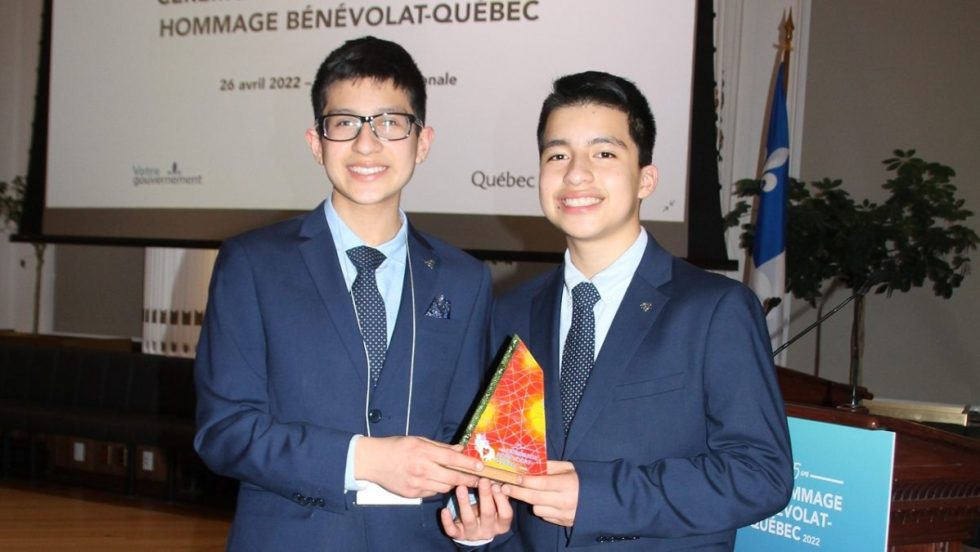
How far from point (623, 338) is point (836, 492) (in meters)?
0.61

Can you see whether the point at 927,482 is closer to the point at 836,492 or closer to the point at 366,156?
the point at 836,492

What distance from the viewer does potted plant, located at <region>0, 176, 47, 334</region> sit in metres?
7.48

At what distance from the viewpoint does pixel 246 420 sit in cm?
158

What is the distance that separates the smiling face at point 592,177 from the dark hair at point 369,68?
1.00 feet

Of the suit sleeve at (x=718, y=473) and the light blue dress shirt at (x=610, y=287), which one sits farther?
the light blue dress shirt at (x=610, y=287)

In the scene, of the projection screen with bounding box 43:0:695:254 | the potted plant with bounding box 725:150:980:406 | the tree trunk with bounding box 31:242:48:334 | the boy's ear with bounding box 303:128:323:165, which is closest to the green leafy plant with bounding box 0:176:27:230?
the tree trunk with bounding box 31:242:48:334

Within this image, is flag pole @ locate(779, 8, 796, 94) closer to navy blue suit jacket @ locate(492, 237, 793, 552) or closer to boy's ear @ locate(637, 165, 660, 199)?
boy's ear @ locate(637, 165, 660, 199)

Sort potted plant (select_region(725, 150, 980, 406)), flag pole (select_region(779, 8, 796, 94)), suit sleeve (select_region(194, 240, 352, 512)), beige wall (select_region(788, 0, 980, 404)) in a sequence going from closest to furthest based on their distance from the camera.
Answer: suit sleeve (select_region(194, 240, 352, 512)) < potted plant (select_region(725, 150, 980, 406)) < flag pole (select_region(779, 8, 796, 94)) < beige wall (select_region(788, 0, 980, 404))

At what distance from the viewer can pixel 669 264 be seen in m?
1.70

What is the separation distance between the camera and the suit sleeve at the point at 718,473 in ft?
4.78

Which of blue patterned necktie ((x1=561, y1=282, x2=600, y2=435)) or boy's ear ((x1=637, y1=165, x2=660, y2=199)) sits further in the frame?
boy's ear ((x1=637, y1=165, x2=660, y2=199))

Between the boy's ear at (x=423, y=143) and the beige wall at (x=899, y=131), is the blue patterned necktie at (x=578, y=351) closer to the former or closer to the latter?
the boy's ear at (x=423, y=143)

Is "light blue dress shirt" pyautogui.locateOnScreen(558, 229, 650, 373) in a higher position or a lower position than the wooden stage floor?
higher

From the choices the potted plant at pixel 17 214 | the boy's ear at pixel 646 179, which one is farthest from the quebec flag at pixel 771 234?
the potted plant at pixel 17 214
